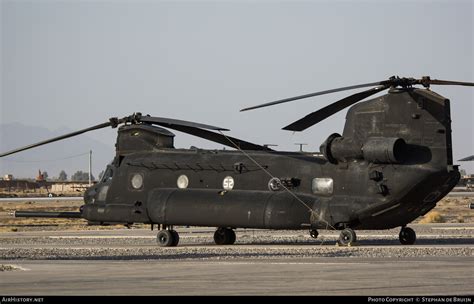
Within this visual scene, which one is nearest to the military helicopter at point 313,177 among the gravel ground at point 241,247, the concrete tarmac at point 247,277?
the gravel ground at point 241,247

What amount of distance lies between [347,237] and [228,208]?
154 inches

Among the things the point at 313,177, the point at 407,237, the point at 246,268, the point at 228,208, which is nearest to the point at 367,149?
the point at 313,177

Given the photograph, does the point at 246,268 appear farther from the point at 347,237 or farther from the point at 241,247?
the point at 241,247

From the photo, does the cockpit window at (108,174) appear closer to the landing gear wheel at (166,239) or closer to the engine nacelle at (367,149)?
the landing gear wheel at (166,239)

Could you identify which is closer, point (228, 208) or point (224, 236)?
point (228, 208)

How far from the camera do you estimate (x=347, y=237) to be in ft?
95.6

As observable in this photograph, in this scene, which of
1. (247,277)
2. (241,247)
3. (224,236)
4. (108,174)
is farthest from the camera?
(108,174)

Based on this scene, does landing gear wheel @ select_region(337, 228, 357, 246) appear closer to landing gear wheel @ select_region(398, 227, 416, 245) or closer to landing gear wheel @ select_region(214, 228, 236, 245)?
landing gear wheel @ select_region(398, 227, 416, 245)

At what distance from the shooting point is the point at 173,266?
21.8 m

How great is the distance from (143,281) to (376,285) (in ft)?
13.7

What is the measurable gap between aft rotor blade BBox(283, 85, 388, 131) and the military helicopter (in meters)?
0.03

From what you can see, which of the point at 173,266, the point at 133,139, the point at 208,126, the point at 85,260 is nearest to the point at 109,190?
the point at 133,139

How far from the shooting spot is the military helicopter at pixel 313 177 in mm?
28734

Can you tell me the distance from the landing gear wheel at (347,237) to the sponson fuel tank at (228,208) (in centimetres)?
114
